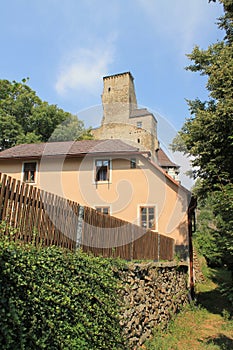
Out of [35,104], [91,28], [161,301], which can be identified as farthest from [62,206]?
[35,104]

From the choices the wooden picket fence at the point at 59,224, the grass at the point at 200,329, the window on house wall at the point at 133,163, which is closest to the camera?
the wooden picket fence at the point at 59,224

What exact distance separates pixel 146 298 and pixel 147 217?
9221 millimetres

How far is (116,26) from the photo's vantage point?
1020 cm

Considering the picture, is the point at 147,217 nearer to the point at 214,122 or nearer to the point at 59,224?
the point at 214,122

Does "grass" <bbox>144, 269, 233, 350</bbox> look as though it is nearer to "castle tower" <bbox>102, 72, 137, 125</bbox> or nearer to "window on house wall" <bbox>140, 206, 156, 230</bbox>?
"window on house wall" <bbox>140, 206, 156, 230</bbox>

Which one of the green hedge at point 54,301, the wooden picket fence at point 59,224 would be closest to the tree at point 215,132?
the wooden picket fence at point 59,224

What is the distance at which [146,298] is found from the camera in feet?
25.4

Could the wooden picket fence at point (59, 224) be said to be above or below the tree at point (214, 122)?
below

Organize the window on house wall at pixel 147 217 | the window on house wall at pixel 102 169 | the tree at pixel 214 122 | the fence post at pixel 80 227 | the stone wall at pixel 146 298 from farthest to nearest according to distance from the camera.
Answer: the window on house wall at pixel 102 169, the window on house wall at pixel 147 217, the tree at pixel 214 122, the stone wall at pixel 146 298, the fence post at pixel 80 227

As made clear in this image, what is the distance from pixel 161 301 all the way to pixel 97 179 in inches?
400

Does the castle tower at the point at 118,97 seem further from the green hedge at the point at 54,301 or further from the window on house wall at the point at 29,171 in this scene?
the green hedge at the point at 54,301

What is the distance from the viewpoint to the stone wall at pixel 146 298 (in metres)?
6.45

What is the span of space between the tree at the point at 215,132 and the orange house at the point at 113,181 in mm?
3812

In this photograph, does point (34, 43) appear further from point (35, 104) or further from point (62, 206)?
point (35, 104)
